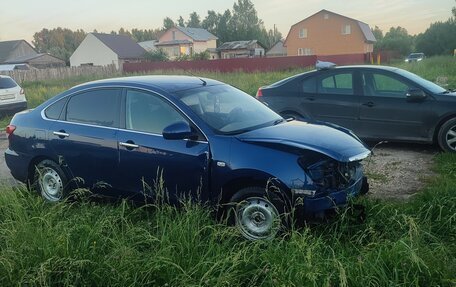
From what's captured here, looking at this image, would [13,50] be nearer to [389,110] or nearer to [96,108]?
[389,110]

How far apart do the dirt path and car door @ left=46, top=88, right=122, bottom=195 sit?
326cm

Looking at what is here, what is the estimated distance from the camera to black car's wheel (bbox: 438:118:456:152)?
733cm

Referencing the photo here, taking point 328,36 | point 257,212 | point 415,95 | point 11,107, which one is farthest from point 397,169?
point 328,36

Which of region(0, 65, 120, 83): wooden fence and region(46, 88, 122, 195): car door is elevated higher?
region(0, 65, 120, 83): wooden fence

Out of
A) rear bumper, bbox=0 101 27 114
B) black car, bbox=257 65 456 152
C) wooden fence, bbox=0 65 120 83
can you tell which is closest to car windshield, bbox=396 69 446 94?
black car, bbox=257 65 456 152

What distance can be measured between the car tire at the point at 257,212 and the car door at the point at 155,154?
460 millimetres

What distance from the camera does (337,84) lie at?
27.4 feet

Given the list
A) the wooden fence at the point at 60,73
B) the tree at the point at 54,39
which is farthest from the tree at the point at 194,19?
the wooden fence at the point at 60,73

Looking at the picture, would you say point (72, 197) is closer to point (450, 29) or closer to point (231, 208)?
point (231, 208)

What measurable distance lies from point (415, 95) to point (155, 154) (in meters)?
4.92

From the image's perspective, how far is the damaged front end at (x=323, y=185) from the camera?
4.04 metres

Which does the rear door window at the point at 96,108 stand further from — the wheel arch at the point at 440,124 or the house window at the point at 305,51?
the house window at the point at 305,51

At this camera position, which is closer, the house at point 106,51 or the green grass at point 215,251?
the green grass at point 215,251

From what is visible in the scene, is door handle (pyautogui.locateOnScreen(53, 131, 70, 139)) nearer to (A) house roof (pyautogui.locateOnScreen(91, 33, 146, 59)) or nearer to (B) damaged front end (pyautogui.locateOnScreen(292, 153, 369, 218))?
(B) damaged front end (pyautogui.locateOnScreen(292, 153, 369, 218))
